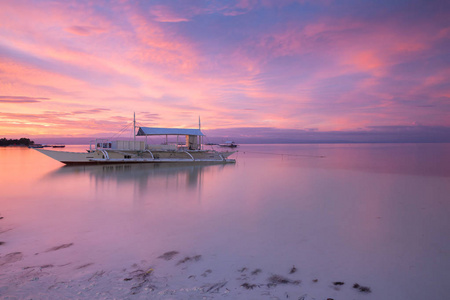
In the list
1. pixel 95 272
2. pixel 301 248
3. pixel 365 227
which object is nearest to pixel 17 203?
pixel 95 272

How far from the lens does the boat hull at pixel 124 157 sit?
3042cm

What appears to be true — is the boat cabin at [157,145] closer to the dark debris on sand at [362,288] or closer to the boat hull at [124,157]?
the boat hull at [124,157]

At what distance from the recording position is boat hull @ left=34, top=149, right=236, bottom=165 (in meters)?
30.4

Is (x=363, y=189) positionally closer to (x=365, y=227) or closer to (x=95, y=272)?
(x=365, y=227)

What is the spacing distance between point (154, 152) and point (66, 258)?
91.8 feet

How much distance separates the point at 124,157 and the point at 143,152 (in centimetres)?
245

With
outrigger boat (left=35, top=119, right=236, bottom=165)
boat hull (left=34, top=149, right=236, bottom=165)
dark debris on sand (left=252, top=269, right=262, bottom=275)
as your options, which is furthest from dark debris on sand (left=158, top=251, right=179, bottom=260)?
boat hull (left=34, top=149, right=236, bottom=165)

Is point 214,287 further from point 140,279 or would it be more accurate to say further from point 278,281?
point 140,279

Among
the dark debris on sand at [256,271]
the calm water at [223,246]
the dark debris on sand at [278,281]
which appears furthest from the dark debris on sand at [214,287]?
the dark debris on sand at [278,281]

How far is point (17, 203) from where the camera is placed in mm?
12211

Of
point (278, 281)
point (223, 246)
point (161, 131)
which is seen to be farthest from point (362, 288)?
point (161, 131)

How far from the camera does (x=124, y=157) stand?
104 feet

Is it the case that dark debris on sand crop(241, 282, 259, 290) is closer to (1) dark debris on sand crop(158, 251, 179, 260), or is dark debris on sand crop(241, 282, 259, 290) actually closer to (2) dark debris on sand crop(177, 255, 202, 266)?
(2) dark debris on sand crop(177, 255, 202, 266)

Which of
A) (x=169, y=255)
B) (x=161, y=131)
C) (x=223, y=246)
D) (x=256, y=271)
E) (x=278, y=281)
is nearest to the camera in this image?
(x=278, y=281)
